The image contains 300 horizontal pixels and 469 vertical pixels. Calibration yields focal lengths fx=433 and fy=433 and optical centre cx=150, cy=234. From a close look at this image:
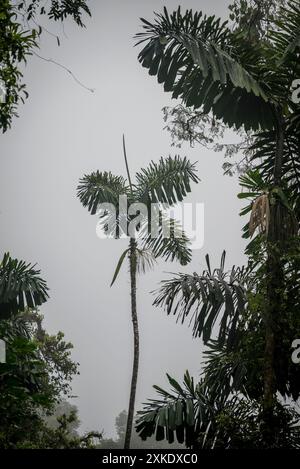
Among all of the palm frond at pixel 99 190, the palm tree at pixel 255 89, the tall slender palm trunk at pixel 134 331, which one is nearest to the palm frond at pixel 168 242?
the tall slender palm trunk at pixel 134 331

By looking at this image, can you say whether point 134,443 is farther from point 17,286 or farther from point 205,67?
point 205,67

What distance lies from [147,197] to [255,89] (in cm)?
559

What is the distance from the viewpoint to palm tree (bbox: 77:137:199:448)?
9422 mm

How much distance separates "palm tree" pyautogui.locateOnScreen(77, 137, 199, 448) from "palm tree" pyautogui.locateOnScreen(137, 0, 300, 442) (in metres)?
4.83

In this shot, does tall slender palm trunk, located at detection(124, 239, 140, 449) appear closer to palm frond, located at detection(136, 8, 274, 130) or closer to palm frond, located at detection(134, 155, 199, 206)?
palm frond, located at detection(134, 155, 199, 206)

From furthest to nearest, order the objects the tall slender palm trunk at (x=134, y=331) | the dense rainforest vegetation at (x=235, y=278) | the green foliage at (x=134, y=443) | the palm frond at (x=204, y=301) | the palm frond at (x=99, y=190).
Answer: the green foliage at (x=134, y=443), the palm frond at (x=99, y=190), the tall slender palm trunk at (x=134, y=331), the palm frond at (x=204, y=301), the dense rainforest vegetation at (x=235, y=278)

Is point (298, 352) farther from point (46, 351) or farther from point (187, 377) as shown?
point (46, 351)

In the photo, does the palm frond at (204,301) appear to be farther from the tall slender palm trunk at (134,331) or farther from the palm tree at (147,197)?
the palm tree at (147,197)

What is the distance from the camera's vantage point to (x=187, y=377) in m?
4.88

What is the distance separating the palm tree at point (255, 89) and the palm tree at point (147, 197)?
15.9ft

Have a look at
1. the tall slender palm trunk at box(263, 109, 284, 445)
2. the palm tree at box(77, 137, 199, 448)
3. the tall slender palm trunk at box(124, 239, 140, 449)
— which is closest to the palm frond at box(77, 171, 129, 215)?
the palm tree at box(77, 137, 199, 448)

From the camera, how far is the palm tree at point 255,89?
378cm

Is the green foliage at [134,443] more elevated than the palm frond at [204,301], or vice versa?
the palm frond at [204,301]

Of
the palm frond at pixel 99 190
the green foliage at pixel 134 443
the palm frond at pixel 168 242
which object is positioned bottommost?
the green foliage at pixel 134 443
